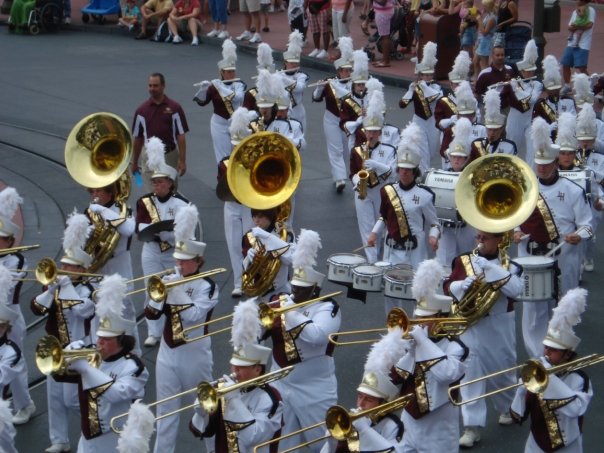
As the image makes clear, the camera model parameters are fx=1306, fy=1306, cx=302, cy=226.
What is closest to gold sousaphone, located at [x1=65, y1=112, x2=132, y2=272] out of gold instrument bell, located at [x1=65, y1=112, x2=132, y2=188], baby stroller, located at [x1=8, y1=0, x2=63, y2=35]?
gold instrument bell, located at [x1=65, y1=112, x2=132, y2=188]

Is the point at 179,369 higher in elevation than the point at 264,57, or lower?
lower

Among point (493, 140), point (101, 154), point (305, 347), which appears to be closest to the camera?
point (305, 347)

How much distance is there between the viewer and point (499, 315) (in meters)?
10.4

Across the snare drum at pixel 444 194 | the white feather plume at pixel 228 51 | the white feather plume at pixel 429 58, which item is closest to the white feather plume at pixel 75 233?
the snare drum at pixel 444 194

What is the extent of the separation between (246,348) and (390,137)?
257 inches

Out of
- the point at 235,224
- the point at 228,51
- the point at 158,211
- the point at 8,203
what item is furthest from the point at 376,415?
the point at 228,51

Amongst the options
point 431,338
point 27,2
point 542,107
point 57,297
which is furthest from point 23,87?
point 431,338

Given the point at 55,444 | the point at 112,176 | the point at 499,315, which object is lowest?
the point at 55,444

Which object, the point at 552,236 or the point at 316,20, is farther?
the point at 316,20

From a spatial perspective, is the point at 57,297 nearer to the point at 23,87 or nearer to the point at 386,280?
the point at 386,280

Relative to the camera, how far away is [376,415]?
7730mm

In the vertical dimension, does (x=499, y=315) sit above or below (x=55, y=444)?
above

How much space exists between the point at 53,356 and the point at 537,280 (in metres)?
4.21

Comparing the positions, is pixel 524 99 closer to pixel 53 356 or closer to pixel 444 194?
pixel 444 194
